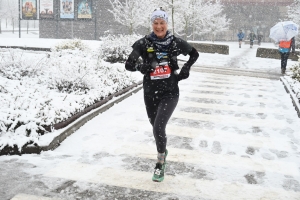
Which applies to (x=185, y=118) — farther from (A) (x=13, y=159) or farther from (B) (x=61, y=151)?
(A) (x=13, y=159)

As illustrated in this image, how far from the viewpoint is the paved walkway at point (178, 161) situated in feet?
12.3

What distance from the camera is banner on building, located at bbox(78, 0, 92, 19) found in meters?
45.4

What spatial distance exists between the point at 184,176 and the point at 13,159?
2389mm

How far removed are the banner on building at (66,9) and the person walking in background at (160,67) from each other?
44.1 meters

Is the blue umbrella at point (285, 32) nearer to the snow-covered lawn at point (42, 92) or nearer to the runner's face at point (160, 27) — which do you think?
the snow-covered lawn at point (42, 92)

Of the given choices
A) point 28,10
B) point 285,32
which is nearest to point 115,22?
point 28,10

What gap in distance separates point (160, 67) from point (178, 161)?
1532 millimetres

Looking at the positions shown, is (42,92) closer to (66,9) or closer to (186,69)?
(186,69)

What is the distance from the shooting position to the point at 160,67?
3895 millimetres

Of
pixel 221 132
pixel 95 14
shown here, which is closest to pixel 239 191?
pixel 221 132

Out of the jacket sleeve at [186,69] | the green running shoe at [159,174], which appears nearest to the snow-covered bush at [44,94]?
the green running shoe at [159,174]

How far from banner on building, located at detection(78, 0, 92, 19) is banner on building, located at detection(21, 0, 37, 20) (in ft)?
19.6

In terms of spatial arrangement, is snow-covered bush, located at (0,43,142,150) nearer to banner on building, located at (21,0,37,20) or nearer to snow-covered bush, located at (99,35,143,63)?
snow-covered bush, located at (99,35,143,63)

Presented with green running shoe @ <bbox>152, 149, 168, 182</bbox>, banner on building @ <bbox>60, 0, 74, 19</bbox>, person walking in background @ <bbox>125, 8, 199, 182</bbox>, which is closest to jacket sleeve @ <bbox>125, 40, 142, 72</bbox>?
person walking in background @ <bbox>125, 8, 199, 182</bbox>
